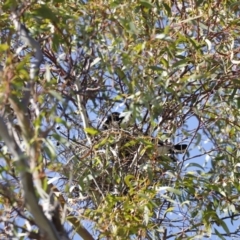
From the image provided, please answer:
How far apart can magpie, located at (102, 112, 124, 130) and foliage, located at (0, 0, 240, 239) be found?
0.04m

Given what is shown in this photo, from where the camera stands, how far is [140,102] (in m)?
2.77

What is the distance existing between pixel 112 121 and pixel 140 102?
29.1 inches

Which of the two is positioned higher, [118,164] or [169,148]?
[169,148]

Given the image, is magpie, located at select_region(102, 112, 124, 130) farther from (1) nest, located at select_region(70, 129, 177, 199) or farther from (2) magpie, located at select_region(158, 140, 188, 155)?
(2) magpie, located at select_region(158, 140, 188, 155)

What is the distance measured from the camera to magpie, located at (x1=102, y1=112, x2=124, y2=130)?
11.3 feet

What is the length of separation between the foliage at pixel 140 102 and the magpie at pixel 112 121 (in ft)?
0.12

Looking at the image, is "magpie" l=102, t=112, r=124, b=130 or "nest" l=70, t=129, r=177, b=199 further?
"magpie" l=102, t=112, r=124, b=130

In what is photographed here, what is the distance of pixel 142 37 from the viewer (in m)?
3.18

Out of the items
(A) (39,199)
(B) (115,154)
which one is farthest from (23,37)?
(B) (115,154)

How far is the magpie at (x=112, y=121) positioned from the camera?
3.43 m

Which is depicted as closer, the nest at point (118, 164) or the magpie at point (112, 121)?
the nest at point (118, 164)

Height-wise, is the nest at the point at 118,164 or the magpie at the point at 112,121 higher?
the magpie at the point at 112,121

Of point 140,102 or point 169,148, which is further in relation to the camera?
A: point 169,148

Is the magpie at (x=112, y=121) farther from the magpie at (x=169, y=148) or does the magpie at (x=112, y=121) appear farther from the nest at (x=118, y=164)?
the magpie at (x=169, y=148)
